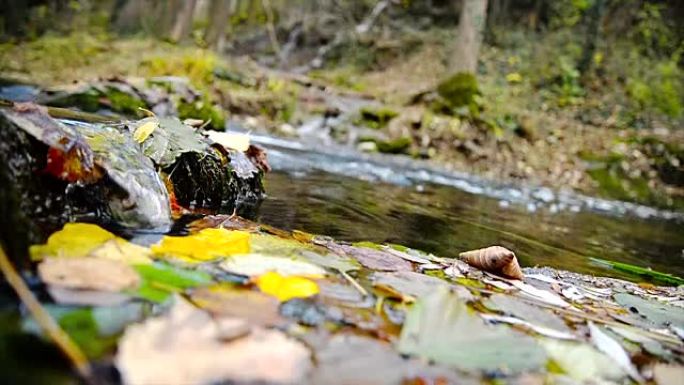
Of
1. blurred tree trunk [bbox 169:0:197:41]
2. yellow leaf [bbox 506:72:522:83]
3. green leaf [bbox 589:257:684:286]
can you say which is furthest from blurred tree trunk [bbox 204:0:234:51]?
green leaf [bbox 589:257:684:286]

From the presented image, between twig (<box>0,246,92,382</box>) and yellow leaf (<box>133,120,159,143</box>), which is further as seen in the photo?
yellow leaf (<box>133,120,159,143</box>)

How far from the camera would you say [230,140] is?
282 cm

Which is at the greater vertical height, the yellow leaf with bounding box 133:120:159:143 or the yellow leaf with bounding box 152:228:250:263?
the yellow leaf with bounding box 133:120:159:143

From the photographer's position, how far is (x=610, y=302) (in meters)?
1.71

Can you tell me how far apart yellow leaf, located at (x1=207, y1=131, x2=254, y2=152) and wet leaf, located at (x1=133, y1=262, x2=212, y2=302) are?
1.67m

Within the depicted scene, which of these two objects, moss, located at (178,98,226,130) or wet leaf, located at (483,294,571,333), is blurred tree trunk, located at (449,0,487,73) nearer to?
moss, located at (178,98,226,130)

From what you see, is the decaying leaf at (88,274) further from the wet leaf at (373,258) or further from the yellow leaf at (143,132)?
the yellow leaf at (143,132)

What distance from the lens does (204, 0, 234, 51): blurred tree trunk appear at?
595 inches

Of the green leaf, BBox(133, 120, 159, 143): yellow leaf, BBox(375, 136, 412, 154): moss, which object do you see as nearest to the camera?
BBox(133, 120, 159, 143): yellow leaf

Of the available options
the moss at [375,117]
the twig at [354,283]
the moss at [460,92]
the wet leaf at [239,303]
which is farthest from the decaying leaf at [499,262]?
the moss at [460,92]

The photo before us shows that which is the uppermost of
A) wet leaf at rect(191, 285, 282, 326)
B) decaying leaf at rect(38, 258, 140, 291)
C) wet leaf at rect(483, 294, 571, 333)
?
decaying leaf at rect(38, 258, 140, 291)

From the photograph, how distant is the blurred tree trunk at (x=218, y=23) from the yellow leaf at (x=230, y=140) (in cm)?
1337

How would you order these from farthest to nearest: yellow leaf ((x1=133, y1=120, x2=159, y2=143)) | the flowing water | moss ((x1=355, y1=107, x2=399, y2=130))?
moss ((x1=355, y1=107, x2=399, y2=130))
the flowing water
yellow leaf ((x1=133, y1=120, x2=159, y2=143))

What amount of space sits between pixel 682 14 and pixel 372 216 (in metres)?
15.9
